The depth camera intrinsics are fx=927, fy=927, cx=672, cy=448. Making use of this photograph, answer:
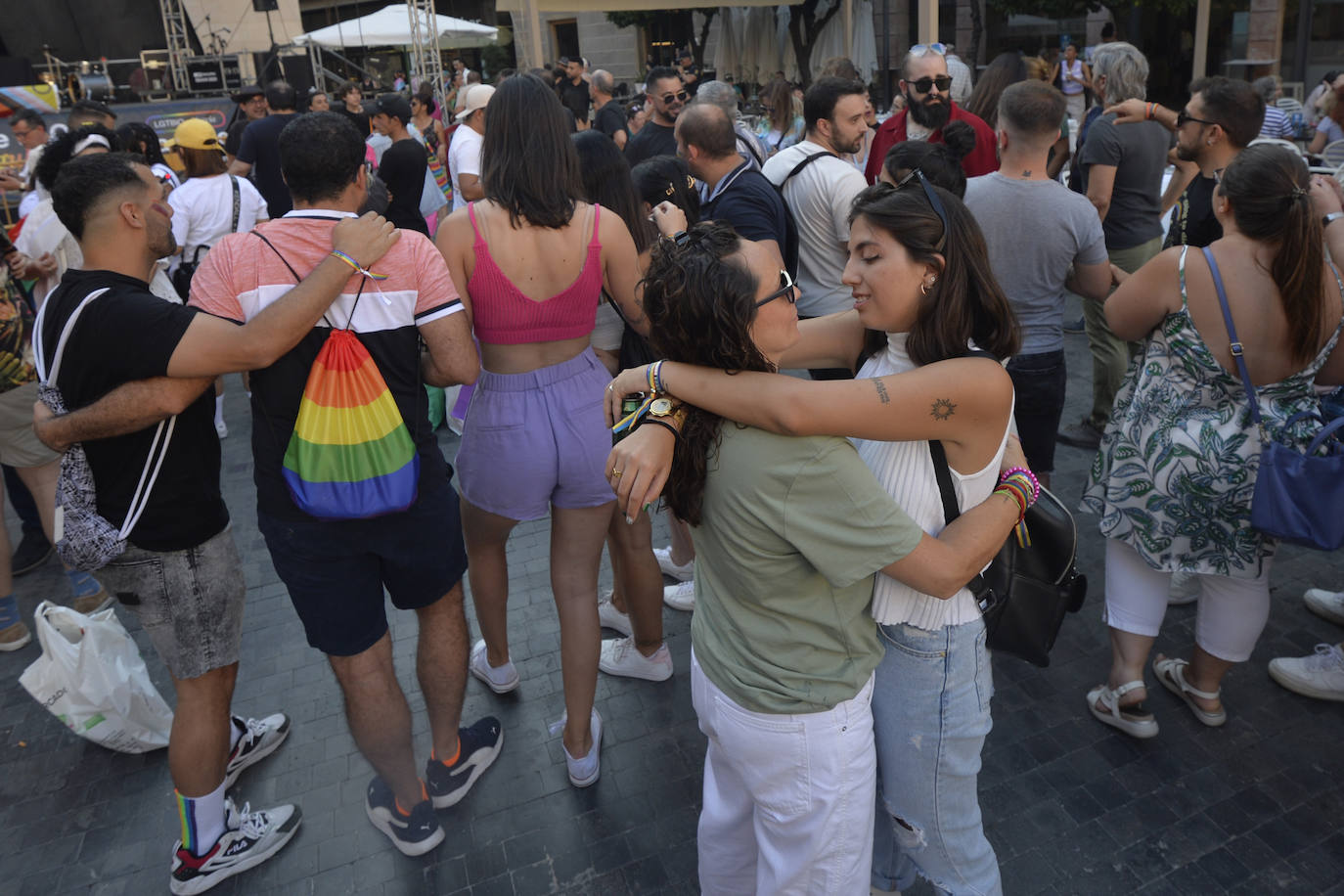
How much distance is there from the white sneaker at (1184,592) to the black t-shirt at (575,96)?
7904mm

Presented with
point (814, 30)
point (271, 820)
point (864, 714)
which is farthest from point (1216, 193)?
point (814, 30)

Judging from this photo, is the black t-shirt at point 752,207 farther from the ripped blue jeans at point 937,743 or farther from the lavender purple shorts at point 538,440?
the ripped blue jeans at point 937,743

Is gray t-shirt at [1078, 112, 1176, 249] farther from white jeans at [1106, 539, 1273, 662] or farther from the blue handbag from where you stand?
white jeans at [1106, 539, 1273, 662]

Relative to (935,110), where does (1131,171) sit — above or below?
below

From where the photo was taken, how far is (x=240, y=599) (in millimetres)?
2693

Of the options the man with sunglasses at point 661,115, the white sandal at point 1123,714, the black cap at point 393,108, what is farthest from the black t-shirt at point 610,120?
the white sandal at point 1123,714

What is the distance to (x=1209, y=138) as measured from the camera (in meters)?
3.69

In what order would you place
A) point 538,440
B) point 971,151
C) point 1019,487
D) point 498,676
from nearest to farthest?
point 1019,487
point 538,440
point 498,676
point 971,151

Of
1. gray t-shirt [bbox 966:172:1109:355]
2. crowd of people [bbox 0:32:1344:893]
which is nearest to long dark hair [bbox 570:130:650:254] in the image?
crowd of people [bbox 0:32:1344:893]

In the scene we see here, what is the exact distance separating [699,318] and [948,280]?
1.77 ft

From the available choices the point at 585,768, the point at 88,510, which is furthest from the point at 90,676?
the point at 585,768

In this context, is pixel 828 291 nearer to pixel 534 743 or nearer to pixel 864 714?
pixel 534 743

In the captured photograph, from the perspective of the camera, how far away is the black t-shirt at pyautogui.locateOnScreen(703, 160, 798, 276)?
367cm

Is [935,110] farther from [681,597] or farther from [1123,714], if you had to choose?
[1123,714]
